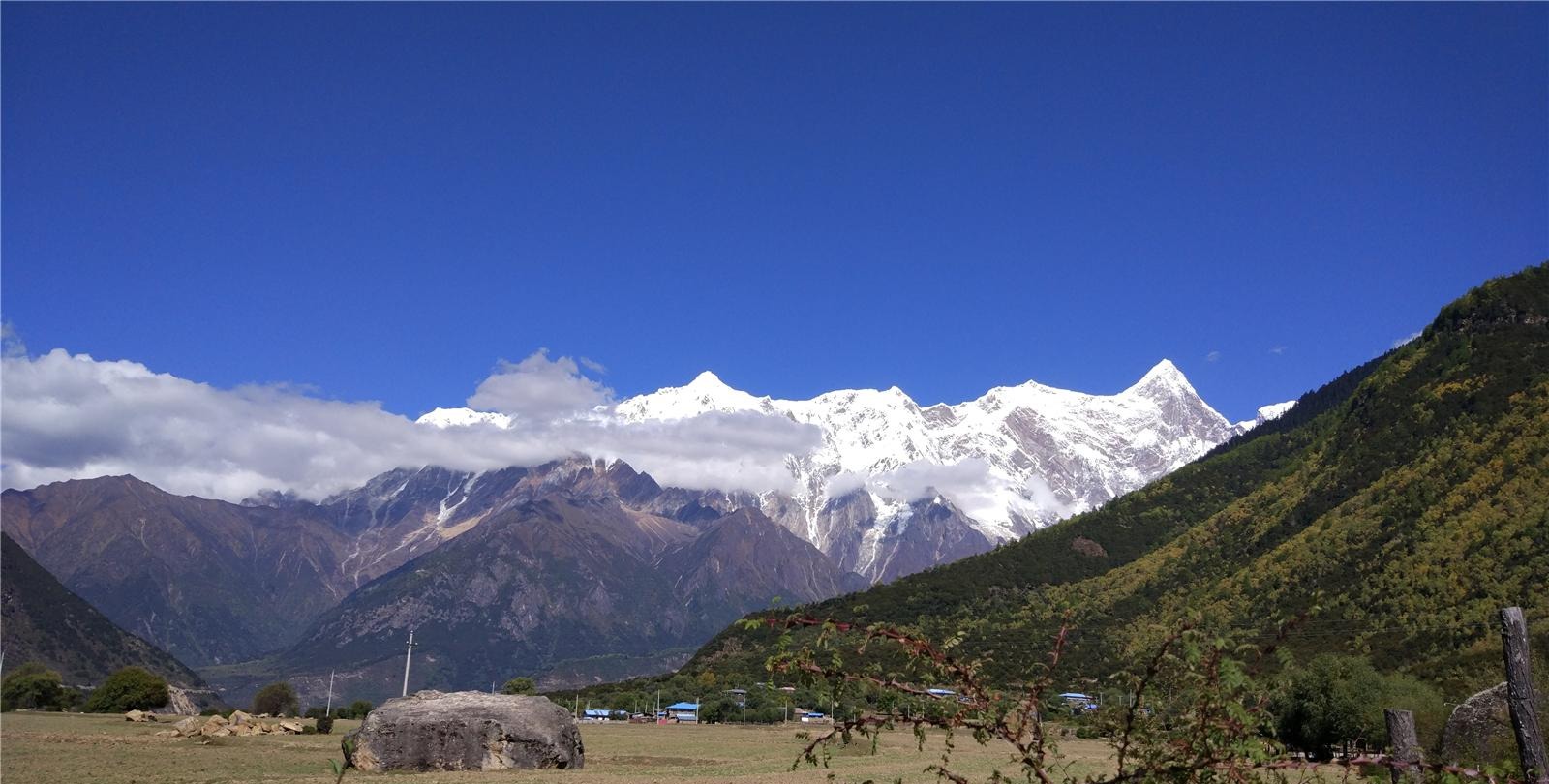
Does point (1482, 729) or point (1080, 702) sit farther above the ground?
point (1080, 702)

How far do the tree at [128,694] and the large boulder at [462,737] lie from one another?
57.4 m

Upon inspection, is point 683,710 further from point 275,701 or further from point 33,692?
point 33,692

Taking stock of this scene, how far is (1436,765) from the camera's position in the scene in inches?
168

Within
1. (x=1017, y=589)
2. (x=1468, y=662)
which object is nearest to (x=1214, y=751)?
(x=1468, y=662)

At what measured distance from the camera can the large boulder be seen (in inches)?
1211

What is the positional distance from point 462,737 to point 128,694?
2396 inches

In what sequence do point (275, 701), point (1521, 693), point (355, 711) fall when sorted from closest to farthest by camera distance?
point (1521, 693) → point (355, 711) → point (275, 701)

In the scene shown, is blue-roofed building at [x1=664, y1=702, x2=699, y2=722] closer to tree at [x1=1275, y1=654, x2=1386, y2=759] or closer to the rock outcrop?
tree at [x1=1275, y1=654, x2=1386, y2=759]

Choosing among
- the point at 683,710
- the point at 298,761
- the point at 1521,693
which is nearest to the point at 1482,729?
the point at 1521,693

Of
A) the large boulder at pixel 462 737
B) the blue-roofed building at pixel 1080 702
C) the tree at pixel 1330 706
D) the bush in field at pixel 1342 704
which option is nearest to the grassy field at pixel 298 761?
the large boulder at pixel 462 737

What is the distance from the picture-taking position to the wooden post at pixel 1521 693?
26.9ft

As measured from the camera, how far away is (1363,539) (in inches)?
4230

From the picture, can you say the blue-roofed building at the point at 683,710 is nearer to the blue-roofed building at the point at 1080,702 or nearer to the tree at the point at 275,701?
the tree at the point at 275,701

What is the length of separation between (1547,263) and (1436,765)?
6629 inches
